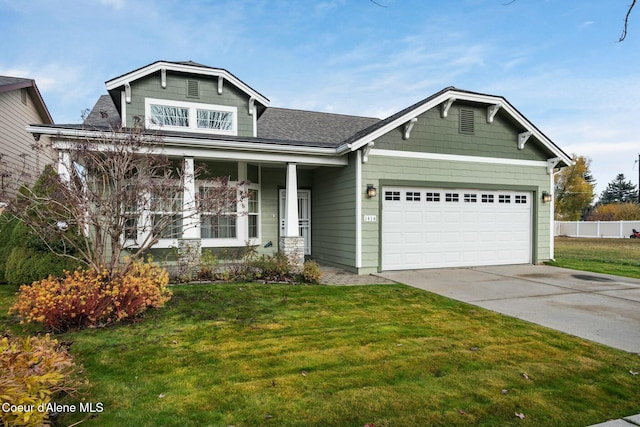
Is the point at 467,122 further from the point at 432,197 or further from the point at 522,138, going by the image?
the point at 432,197

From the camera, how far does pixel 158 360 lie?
12.5 ft

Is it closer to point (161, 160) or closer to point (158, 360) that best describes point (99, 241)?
point (161, 160)

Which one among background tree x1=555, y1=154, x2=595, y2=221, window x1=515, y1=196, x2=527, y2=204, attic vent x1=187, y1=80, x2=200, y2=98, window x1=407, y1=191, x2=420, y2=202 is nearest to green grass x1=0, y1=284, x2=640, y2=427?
window x1=407, y1=191, x2=420, y2=202

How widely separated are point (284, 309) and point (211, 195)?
2.41 metres

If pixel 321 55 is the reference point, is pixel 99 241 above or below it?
below

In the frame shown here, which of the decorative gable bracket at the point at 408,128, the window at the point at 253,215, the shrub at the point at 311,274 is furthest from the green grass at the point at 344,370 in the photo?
the decorative gable bracket at the point at 408,128

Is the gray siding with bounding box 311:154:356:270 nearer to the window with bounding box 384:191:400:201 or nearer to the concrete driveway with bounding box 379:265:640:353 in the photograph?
the window with bounding box 384:191:400:201

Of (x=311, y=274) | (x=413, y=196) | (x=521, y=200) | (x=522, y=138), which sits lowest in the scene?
(x=311, y=274)

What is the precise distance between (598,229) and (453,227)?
25.5 metres

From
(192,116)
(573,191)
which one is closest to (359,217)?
(192,116)

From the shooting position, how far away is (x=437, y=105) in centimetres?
1012

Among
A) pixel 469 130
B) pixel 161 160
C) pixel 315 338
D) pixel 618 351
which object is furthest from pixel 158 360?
pixel 469 130

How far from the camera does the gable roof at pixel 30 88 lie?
12312 millimetres

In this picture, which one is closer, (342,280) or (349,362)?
(349,362)
